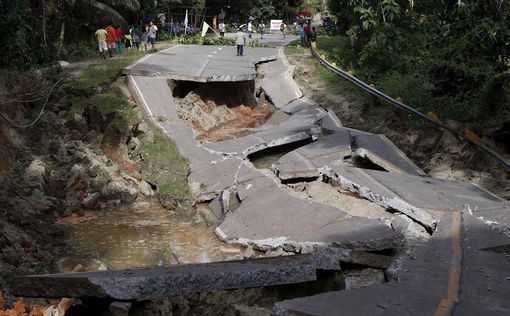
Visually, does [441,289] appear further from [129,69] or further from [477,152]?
[129,69]

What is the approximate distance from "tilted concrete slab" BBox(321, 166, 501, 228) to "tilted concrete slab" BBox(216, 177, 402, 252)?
61 cm

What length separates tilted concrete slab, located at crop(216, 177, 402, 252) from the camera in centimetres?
735

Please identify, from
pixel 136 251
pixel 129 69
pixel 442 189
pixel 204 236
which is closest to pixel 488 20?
pixel 442 189

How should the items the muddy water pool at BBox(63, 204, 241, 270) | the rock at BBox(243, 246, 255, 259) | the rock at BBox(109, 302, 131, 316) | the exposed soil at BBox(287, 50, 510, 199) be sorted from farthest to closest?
the exposed soil at BBox(287, 50, 510, 199) < the muddy water pool at BBox(63, 204, 241, 270) < the rock at BBox(243, 246, 255, 259) < the rock at BBox(109, 302, 131, 316)

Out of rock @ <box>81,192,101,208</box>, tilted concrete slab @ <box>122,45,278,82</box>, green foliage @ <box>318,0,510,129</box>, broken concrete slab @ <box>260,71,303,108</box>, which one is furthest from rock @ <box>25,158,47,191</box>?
broken concrete slab @ <box>260,71,303,108</box>

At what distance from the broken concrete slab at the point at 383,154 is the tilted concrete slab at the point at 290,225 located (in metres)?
2.12

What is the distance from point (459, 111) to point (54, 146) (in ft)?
30.7

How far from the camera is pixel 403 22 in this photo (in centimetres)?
2064

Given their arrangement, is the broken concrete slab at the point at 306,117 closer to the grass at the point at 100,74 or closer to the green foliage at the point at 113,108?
the green foliage at the point at 113,108

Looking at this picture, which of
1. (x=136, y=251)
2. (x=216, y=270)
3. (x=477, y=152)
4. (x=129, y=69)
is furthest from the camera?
(x=129, y=69)

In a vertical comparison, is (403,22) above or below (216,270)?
above

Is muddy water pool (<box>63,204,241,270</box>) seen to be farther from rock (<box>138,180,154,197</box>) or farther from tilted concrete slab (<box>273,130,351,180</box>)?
tilted concrete slab (<box>273,130,351,180</box>)

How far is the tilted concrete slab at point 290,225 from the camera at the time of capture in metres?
7.35

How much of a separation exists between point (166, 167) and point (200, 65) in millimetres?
8184
